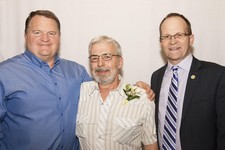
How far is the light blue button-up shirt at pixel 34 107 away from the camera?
2.06m

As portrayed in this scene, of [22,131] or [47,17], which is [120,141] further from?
[47,17]

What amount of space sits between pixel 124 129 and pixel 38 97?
31.4 inches

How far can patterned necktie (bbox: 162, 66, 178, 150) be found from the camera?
2205mm

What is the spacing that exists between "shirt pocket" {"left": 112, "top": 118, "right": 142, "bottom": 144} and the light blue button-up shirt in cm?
43

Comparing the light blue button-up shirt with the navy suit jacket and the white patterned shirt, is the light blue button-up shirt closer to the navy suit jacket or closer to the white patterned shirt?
the white patterned shirt

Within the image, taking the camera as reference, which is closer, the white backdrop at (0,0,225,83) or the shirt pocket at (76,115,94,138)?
the shirt pocket at (76,115,94,138)

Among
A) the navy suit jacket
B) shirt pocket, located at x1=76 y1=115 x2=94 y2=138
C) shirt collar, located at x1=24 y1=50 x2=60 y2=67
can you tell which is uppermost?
shirt collar, located at x1=24 y1=50 x2=60 y2=67

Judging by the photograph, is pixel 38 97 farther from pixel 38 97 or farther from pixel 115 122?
pixel 115 122

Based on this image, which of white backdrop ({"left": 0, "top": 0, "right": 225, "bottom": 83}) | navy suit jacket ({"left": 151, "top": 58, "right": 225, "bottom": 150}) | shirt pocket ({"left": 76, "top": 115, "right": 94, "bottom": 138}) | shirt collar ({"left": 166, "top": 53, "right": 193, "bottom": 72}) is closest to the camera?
navy suit jacket ({"left": 151, "top": 58, "right": 225, "bottom": 150})

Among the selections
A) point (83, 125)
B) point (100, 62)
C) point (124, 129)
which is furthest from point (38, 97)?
point (124, 129)

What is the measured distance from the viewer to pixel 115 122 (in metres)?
2.12

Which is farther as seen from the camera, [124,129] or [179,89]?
[179,89]

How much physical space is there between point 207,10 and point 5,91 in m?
2.49

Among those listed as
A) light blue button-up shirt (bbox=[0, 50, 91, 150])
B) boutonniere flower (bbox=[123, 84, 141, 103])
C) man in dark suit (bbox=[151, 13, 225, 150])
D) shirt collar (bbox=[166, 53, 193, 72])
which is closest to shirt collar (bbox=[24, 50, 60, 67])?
light blue button-up shirt (bbox=[0, 50, 91, 150])
